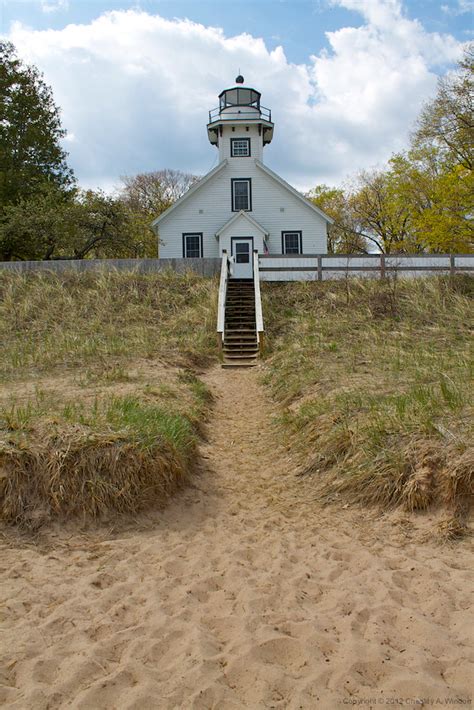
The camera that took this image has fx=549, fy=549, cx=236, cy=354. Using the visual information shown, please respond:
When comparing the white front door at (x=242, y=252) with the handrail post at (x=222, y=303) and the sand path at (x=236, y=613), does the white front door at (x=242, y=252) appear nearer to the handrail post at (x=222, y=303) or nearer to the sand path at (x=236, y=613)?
the handrail post at (x=222, y=303)

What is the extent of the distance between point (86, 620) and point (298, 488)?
3.01m

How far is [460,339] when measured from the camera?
13375 millimetres

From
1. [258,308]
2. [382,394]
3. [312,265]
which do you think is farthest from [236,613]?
[312,265]

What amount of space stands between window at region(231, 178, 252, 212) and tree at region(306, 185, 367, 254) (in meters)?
15.8

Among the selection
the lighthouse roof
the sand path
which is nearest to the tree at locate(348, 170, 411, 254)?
the lighthouse roof

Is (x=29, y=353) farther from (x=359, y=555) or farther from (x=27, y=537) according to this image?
(x=359, y=555)

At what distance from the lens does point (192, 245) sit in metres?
27.2

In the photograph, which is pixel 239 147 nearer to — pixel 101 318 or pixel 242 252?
pixel 242 252

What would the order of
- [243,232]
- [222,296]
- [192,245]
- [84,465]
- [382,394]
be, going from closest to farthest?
[84,465] < [382,394] < [222,296] < [243,232] < [192,245]

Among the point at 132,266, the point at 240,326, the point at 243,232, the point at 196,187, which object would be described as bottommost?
the point at 240,326

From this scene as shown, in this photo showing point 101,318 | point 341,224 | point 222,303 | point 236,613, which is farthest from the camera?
point 341,224

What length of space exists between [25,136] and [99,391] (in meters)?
29.3

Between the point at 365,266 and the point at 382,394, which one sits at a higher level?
the point at 365,266

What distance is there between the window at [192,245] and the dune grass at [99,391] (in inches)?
295
